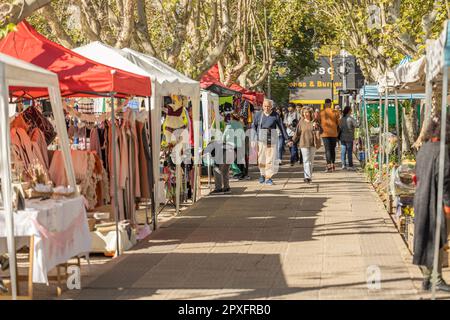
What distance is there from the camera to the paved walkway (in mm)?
10125

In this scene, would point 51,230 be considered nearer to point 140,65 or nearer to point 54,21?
point 140,65

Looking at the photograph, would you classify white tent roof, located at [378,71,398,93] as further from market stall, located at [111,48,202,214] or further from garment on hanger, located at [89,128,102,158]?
garment on hanger, located at [89,128,102,158]

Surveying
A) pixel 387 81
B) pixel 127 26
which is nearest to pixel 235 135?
pixel 127 26

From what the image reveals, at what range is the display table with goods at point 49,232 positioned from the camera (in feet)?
30.3

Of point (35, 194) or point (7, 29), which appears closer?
point (35, 194)

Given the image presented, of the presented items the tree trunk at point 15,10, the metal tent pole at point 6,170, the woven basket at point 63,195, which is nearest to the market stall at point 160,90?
the tree trunk at point 15,10

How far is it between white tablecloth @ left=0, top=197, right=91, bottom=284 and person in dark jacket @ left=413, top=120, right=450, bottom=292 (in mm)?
3314

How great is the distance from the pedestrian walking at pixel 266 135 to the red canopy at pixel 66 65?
32.5 feet

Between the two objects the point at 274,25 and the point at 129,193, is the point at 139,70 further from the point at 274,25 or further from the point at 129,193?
the point at 274,25

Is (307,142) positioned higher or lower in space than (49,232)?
higher

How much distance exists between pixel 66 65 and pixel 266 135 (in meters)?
10.6

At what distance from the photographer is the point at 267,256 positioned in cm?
1248

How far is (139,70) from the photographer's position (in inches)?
570
